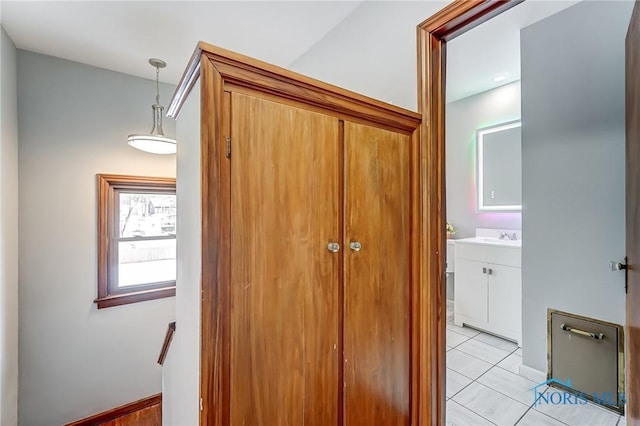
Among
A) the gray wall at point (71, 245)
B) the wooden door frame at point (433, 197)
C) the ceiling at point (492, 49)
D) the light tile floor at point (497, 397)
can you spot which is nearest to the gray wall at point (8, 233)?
the gray wall at point (71, 245)

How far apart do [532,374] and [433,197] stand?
6.39ft

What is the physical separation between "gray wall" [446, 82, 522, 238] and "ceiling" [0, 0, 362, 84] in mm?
2451

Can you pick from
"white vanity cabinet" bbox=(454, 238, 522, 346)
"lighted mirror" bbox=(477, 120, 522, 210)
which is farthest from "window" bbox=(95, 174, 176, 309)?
"lighted mirror" bbox=(477, 120, 522, 210)

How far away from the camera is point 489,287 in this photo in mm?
2875

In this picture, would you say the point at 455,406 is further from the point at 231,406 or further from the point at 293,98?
the point at 293,98

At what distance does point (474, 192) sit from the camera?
3.57m

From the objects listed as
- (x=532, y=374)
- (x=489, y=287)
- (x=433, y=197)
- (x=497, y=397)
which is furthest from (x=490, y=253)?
(x=433, y=197)

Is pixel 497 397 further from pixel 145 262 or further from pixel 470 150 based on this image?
pixel 145 262

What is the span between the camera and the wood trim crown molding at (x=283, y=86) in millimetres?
724

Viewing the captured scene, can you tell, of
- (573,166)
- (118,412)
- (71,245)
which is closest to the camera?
(573,166)

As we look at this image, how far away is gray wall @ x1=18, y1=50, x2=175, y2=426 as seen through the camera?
7.07 ft

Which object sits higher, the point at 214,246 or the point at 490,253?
the point at 214,246

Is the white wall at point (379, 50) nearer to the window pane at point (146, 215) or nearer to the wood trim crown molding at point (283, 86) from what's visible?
the wood trim crown molding at point (283, 86)

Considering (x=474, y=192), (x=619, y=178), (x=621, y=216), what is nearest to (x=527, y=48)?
(x=619, y=178)
